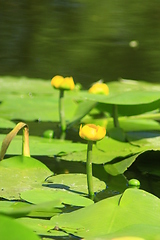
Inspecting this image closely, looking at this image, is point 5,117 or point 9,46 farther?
Answer: point 9,46

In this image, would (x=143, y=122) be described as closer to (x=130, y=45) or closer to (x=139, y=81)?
(x=139, y=81)

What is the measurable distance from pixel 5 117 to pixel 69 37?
6.15ft

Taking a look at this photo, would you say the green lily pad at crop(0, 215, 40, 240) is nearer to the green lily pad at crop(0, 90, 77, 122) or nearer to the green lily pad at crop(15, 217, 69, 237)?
the green lily pad at crop(15, 217, 69, 237)

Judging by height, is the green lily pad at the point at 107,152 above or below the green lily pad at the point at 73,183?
below

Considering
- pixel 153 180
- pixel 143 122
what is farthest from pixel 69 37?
pixel 153 180

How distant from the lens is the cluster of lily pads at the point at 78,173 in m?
0.89

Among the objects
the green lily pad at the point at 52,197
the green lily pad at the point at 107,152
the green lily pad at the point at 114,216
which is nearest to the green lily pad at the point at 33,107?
the green lily pad at the point at 107,152

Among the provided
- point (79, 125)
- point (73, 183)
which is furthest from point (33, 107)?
point (73, 183)

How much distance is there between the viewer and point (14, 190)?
3.67ft

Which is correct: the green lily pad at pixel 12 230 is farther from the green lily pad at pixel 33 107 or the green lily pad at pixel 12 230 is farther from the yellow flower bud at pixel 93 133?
the green lily pad at pixel 33 107

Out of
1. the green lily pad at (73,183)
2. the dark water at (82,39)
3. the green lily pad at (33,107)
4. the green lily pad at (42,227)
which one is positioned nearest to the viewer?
the green lily pad at (42,227)

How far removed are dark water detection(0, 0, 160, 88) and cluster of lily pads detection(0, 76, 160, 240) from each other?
2.47ft

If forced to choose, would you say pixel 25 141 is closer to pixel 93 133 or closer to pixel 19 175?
pixel 19 175

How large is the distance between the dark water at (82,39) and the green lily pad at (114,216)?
5.15ft
